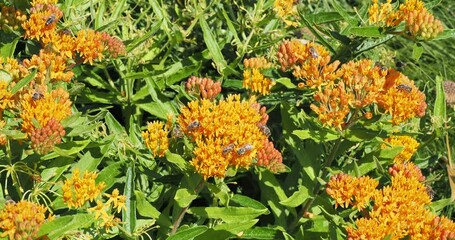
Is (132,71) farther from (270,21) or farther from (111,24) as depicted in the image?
(270,21)

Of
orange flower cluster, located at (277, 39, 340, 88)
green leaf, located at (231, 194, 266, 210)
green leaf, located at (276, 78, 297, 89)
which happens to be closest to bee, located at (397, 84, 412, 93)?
orange flower cluster, located at (277, 39, 340, 88)

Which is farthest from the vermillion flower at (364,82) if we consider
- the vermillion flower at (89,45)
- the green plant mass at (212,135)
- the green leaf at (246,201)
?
the vermillion flower at (89,45)

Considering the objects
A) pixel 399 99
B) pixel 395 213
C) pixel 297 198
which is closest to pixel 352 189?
pixel 395 213

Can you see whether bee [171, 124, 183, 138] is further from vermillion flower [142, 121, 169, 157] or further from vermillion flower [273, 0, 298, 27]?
vermillion flower [273, 0, 298, 27]

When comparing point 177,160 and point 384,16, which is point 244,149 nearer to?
point 177,160

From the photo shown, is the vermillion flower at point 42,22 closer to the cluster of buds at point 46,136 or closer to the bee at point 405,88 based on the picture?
the cluster of buds at point 46,136
